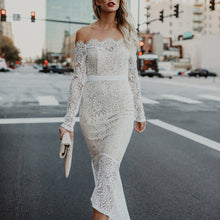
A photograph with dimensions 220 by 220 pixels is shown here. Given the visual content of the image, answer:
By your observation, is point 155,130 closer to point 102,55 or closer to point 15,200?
point 15,200

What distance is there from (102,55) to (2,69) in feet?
165

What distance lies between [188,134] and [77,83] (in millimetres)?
5549

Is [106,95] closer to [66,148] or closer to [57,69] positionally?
[66,148]

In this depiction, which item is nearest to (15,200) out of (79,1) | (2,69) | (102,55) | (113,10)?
(102,55)

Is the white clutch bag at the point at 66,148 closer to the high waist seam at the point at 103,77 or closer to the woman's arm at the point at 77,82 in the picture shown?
the woman's arm at the point at 77,82

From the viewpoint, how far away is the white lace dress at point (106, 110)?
8.05ft

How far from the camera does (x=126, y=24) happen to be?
2.57m

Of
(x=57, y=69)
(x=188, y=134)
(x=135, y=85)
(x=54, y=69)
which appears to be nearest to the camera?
(x=135, y=85)

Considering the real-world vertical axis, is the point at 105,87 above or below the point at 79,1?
below

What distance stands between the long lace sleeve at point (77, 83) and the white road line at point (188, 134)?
4.40m

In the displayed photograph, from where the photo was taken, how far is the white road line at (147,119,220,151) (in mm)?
6752

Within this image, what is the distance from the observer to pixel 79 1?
598ft

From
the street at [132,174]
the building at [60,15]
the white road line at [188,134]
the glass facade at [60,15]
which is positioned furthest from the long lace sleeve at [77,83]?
the building at [60,15]

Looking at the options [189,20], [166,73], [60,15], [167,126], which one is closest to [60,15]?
[60,15]
